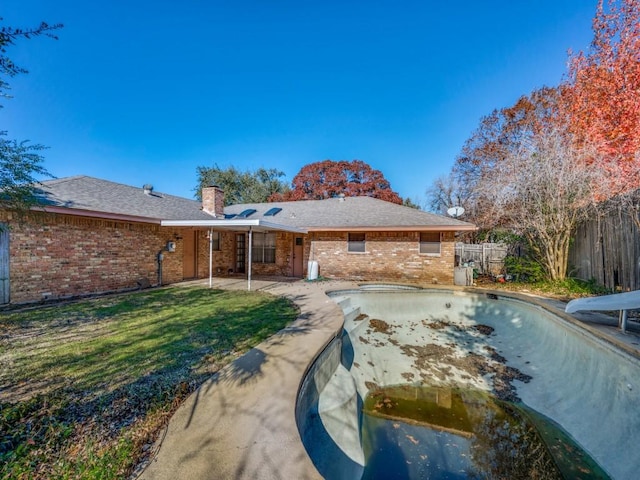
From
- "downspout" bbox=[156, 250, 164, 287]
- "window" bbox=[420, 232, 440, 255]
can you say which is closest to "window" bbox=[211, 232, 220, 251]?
"downspout" bbox=[156, 250, 164, 287]

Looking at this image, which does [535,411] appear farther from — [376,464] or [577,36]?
[577,36]

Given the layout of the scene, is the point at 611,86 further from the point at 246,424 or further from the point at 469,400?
the point at 246,424

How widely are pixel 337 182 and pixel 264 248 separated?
15.3 m

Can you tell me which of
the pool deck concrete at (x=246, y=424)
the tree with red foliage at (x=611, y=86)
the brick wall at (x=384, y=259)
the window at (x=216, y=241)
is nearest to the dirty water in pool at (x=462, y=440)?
the pool deck concrete at (x=246, y=424)

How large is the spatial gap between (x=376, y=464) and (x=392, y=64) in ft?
44.3

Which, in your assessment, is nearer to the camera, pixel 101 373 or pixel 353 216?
pixel 101 373

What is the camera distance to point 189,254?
461 inches

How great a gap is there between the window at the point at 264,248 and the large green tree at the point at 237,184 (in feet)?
49.8

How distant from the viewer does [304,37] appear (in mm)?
10734

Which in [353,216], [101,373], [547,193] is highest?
[547,193]

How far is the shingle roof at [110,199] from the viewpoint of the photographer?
7.79 meters

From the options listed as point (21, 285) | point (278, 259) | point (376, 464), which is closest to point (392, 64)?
point (278, 259)

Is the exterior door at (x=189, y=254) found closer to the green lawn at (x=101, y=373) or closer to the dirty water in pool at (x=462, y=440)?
the green lawn at (x=101, y=373)

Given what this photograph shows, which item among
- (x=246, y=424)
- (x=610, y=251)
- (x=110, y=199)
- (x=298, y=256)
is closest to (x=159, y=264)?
(x=110, y=199)
